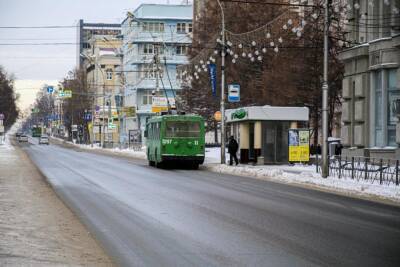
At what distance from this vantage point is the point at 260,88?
201 feet

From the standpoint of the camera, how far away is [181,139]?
43.0 meters

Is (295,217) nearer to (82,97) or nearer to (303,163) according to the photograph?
(303,163)

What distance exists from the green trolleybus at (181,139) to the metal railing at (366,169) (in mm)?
11642

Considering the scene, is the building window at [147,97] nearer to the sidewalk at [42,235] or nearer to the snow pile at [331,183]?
the snow pile at [331,183]

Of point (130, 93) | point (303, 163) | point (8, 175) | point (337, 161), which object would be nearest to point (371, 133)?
point (303, 163)

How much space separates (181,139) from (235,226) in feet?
91.8

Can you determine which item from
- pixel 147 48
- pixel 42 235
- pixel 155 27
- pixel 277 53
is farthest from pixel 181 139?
pixel 147 48

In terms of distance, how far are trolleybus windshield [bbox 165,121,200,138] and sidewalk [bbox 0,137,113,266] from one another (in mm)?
21938

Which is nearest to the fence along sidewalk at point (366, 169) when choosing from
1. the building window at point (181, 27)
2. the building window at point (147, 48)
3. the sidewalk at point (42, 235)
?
the sidewalk at point (42, 235)

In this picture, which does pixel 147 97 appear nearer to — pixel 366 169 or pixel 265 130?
pixel 265 130

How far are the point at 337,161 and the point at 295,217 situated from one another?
1488cm

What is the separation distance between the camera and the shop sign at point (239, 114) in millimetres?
43800

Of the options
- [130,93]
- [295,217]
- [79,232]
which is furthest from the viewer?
[130,93]

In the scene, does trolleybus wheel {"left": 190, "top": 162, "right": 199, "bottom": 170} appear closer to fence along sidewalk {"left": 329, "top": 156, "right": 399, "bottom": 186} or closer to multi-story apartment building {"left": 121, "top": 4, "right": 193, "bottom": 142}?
fence along sidewalk {"left": 329, "top": 156, "right": 399, "bottom": 186}
